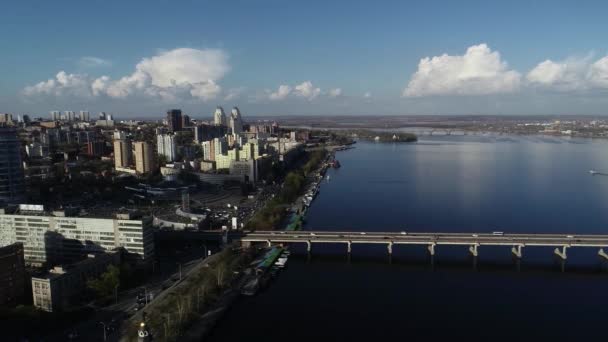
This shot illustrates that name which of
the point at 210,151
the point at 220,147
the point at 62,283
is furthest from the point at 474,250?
the point at 210,151

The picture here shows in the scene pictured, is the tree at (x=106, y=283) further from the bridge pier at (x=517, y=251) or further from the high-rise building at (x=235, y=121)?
the high-rise building at (x=235, y=121)

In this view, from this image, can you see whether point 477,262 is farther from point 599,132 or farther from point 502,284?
point 599,132

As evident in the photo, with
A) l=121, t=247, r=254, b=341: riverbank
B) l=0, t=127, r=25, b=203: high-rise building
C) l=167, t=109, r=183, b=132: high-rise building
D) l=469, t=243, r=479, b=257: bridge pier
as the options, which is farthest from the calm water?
l=167, t=109, r=183, b=132: high-rise building

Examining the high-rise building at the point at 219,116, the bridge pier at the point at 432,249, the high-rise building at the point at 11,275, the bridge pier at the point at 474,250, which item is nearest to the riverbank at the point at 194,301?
the high-rise building at the point at 11,275

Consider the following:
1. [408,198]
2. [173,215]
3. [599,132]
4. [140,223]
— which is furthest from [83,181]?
[599,132]

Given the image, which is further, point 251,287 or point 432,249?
point 432,249

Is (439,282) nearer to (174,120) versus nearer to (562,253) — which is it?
(562,253)
